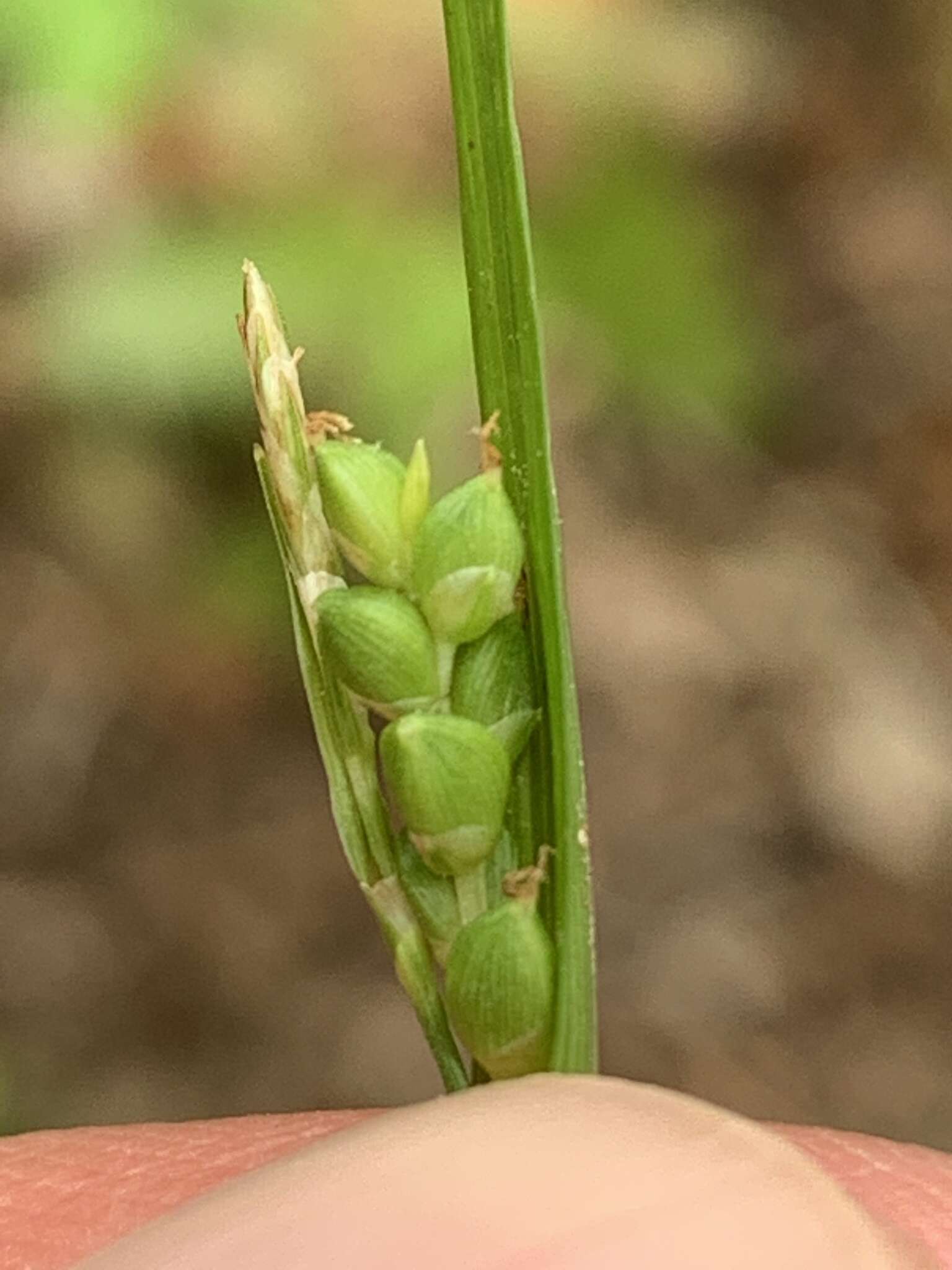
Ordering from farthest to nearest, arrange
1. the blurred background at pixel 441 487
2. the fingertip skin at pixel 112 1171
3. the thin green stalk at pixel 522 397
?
1. the blurred background at pixel 441 487
2. the fingertip skin at pixel 112 1171
3. the thin green stalk at pixel 522 397

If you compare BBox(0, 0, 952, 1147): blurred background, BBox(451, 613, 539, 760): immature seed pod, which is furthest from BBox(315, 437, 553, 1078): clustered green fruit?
BBox(0, 0, 952, 1147): blurred background

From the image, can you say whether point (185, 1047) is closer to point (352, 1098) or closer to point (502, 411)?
point (352, 1098)

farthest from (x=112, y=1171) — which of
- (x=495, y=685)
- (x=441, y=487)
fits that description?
(x=441, y=487)

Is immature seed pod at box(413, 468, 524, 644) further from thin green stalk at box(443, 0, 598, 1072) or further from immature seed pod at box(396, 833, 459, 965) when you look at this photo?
immature seed pod at box(396, 833, 459, 965)

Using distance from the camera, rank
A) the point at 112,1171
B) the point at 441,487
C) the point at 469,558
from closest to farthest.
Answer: the point at 469,558 → the point at 112,1171 → the point at 441,487

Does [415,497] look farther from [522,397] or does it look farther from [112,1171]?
[112,1171]

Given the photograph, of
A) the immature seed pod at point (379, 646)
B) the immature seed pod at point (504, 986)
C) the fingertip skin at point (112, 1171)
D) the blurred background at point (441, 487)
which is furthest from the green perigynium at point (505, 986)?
the blurred background at point (441, 487)

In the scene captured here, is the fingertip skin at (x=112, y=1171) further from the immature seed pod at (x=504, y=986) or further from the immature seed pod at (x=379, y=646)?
the immature seed pod at (x=379, y=646)
